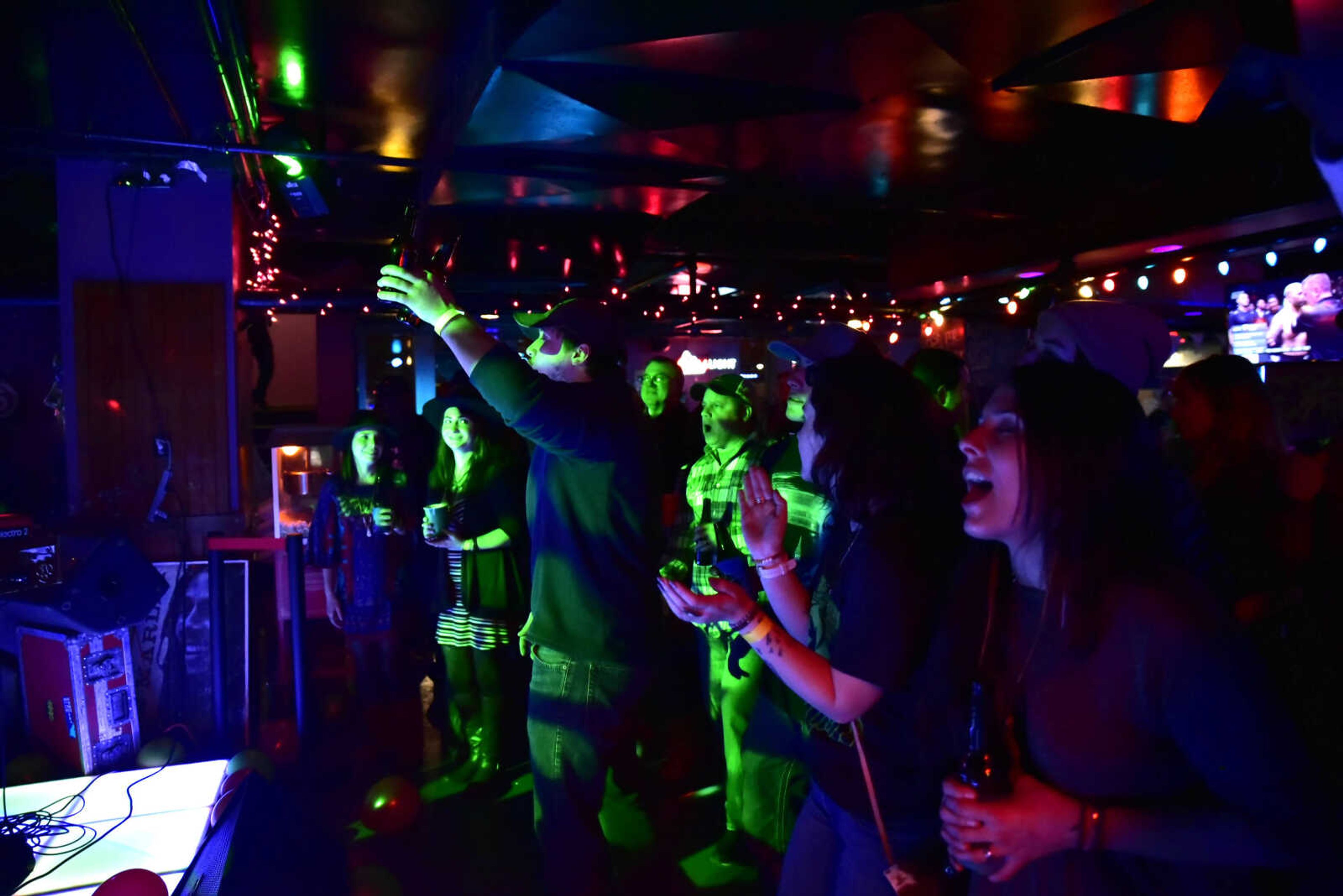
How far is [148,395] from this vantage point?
15.4 feet

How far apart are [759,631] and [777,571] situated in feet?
Answer: 0.76

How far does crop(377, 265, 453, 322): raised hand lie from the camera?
226 centimetres

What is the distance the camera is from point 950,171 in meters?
5.63

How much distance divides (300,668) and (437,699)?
994mm

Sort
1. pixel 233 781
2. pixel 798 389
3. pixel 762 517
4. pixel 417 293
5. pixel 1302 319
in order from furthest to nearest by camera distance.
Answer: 1. pixel 1302 319
2. pixel 233 781
3. pixel 798 389
4. pixel 417 293
5. pixel 762 517

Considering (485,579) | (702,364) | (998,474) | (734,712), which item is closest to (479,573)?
(485,579)

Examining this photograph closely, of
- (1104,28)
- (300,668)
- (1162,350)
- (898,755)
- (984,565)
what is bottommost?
(300,668)

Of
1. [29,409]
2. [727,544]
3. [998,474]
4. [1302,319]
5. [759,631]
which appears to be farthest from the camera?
[29,409]

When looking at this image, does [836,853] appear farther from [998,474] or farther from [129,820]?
[129,820]

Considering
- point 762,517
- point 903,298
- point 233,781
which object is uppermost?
point 903,298

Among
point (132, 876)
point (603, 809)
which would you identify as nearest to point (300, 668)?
point (603, 809)

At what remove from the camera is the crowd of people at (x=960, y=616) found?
1.14 metres

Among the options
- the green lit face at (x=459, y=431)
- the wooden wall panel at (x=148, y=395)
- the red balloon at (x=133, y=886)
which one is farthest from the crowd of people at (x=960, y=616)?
the wooden wall panel at (x=148, y=395)

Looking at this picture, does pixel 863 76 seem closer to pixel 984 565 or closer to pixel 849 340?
pixel 849 340
